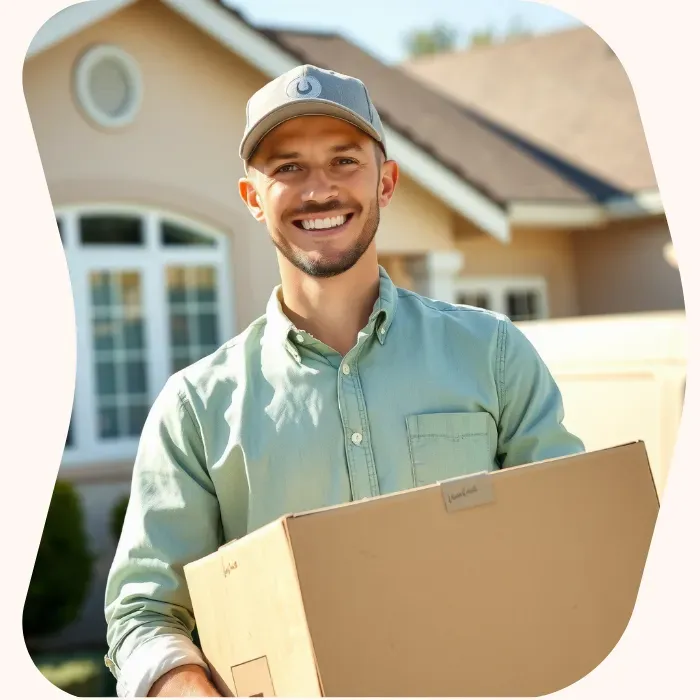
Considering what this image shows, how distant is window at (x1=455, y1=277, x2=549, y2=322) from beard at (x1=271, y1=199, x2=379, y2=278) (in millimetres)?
7282

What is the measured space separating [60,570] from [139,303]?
179cm

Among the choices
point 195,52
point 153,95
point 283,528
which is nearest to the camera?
point 283,528

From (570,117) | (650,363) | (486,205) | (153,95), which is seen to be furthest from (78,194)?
(570,117)

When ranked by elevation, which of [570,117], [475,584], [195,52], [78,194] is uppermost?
[570,117]

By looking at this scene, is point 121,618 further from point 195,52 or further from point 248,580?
point 195,52

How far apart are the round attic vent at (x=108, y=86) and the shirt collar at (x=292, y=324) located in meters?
1.18

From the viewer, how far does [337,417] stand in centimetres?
184

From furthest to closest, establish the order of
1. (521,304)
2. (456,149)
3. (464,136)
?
(464,136) → (456,149) → (521,304)

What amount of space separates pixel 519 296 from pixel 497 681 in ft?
26.8

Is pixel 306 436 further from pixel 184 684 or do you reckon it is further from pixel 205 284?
pixel 205 284

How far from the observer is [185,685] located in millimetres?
1667

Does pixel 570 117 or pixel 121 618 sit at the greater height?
pixel 570 117

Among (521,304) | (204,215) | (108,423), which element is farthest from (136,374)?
(521,304)

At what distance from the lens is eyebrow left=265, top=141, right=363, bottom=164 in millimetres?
1862
